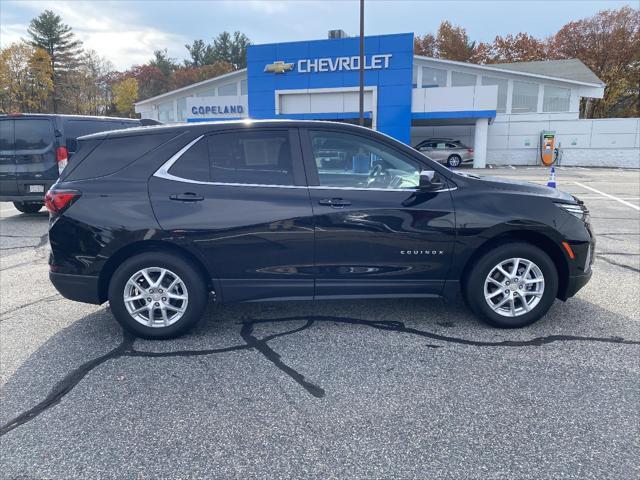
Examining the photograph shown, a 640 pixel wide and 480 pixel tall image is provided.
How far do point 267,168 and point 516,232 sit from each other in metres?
2.20

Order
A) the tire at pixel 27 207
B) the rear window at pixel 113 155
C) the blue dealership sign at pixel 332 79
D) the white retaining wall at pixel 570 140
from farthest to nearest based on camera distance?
the white retaining wall at pixel 570 140 → the blue dealership sign at pixel 332 79 → the tire at pixel 27 207 → the rear window at pixel 113 155

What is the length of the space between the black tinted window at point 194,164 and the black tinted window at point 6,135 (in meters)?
7.20

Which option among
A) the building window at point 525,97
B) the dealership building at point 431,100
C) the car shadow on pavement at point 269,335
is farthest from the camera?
the building window at point 525,97

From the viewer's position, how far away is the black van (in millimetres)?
9008

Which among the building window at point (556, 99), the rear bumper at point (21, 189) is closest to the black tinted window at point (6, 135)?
the rear bumper at point (21, 189)

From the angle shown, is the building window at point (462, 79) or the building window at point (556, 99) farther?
the building window at point (462, 79)

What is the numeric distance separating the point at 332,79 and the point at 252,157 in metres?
26.6

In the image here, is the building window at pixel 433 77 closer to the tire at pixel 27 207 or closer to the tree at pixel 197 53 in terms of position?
the tire at pixel 27 207

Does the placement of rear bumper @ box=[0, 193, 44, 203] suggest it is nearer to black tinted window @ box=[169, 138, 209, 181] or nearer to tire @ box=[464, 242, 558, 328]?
black tinted window @ box=[169, 138, 209, 181]

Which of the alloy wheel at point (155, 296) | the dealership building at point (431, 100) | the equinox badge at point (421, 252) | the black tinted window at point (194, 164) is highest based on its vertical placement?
the dealership building at point (431, 100)

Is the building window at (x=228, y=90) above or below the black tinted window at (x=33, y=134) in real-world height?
above

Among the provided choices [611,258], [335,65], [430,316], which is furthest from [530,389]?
[335,65]

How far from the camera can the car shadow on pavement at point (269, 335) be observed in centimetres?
323

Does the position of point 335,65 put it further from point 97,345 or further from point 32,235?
point 97,345
